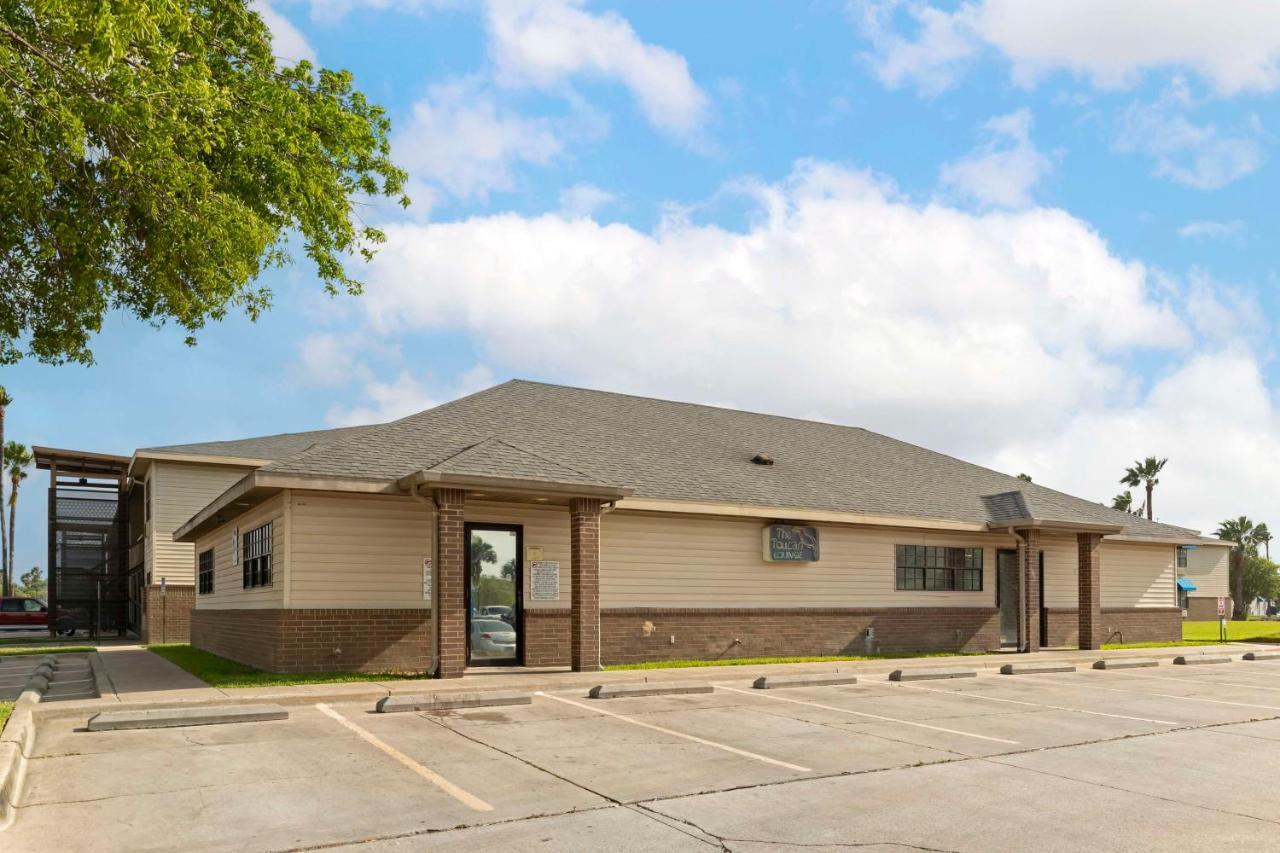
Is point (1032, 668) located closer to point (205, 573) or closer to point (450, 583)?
point (450, 583)

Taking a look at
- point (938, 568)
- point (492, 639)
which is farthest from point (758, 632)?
point (492, 639)

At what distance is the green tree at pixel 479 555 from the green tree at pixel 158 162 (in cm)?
486

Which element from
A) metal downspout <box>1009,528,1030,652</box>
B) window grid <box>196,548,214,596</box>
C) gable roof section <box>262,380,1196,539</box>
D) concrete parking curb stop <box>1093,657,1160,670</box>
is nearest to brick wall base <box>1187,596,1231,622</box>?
gable roof section <box>262,380,1196,539</box>

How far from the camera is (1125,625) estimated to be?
29578 mm

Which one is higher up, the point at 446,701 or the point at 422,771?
the point at 422,771

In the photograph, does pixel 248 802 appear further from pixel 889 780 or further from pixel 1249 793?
pixel 1249 793

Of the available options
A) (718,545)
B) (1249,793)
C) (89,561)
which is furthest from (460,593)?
(89,561)

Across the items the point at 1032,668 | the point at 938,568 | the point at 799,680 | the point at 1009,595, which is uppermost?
the point at 938,568

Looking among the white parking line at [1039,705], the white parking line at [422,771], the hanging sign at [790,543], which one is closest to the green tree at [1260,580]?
the hanging sign at [790,543]

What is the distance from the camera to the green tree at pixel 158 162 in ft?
36.4

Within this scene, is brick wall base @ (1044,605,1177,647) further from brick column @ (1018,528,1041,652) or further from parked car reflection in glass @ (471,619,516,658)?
parked car reflection in glass @ (471,619,516,658)

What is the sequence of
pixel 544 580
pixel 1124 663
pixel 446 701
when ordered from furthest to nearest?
pixel 1124 663, pixel 544 580, pixel 446 701

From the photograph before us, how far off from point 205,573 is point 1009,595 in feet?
66.1

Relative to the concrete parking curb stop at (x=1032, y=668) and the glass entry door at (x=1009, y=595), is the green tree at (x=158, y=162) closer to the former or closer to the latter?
the concrete parking curb stop at (x=1032, y=668)
